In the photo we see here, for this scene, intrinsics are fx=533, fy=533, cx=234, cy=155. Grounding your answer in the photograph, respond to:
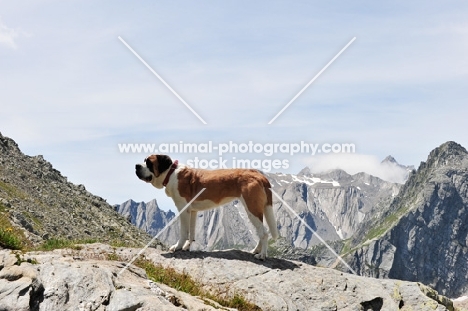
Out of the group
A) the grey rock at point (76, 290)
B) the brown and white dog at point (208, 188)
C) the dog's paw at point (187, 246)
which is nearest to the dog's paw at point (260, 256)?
the brown and white dog at point (208, 188)

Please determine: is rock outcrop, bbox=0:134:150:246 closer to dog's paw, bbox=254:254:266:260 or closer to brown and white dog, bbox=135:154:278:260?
brown and white dog, bbox=135:154:278:260

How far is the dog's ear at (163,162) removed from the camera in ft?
64.3

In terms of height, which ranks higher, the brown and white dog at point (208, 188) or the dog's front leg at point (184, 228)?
the brown and white dog at point (208, 188)

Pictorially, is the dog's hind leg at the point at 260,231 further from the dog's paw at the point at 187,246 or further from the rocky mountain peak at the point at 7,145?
the rocky mountain peak at the point at 7,145

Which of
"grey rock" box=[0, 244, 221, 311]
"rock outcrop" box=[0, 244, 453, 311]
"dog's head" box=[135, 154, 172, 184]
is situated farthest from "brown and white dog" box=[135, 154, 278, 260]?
"grey rock" box=[0, 244, 221, 311]

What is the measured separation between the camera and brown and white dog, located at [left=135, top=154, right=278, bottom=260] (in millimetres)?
19250

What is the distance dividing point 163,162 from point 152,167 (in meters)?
0.44

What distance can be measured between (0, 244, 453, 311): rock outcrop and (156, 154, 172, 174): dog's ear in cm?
304

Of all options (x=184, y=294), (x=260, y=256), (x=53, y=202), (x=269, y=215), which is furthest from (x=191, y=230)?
(x=53, y=202)

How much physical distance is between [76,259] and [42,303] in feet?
10.9

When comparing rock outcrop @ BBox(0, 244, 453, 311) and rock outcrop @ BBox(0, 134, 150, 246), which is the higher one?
rock outcrop @ BBox(0, 134, 150, 246)

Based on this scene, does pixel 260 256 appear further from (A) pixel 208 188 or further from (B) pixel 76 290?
(B) pixel 76 290

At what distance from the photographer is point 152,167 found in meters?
19.6

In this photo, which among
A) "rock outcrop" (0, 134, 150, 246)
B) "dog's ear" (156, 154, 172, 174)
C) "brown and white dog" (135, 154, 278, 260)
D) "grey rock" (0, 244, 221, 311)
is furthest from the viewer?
"rock outcrop" (0, 134, 150, 246)
